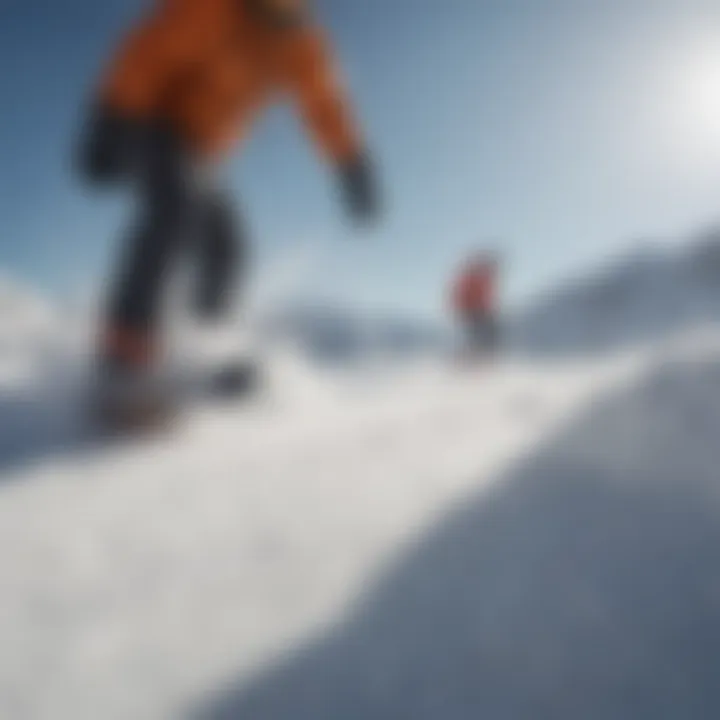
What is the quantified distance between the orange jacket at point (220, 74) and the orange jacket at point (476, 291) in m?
5.21

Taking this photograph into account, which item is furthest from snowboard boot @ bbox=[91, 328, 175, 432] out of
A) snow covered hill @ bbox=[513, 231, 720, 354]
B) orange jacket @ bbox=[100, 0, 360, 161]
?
snow covered hill @ bbox=[513, 231, 720, 354]

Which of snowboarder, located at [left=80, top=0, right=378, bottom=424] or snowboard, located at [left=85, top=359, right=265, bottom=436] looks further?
snowboarder, located at [left=80, top=0, right=378, bottom=424]

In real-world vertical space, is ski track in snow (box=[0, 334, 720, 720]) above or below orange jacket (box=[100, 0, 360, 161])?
below

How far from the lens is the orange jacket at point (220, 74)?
4.56ft

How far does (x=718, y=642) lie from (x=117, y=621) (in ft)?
1.72

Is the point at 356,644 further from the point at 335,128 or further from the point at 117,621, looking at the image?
the point at 335,128

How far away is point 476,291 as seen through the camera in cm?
682

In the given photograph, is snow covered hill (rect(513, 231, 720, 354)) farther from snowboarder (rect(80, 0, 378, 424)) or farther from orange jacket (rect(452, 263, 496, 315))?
snowboarder (rect(80, 0, 378, 424))

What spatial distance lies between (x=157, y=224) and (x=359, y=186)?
51 cm

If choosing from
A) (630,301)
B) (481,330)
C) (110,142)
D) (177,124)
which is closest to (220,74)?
(177,124)

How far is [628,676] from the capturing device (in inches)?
22.2

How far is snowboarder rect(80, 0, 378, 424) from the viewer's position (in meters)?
1.34

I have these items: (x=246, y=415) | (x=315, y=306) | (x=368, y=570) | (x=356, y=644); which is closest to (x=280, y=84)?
(x=246, y=415)

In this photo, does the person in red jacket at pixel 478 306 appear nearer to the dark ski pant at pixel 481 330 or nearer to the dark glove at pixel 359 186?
the dark ski pant at pixel 481 330
